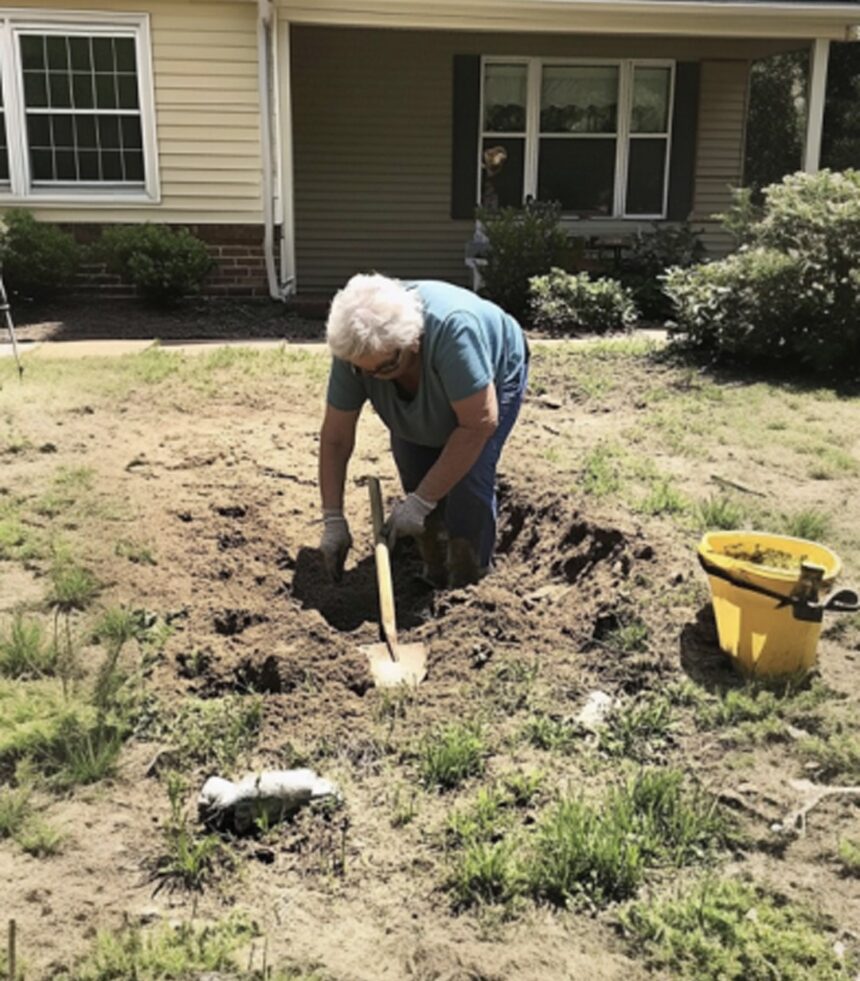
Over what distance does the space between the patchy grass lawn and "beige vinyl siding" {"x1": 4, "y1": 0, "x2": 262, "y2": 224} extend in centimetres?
563

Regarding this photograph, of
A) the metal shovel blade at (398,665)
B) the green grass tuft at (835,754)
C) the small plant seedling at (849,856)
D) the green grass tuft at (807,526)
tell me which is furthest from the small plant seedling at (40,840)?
the green grass tuft at (807,526)

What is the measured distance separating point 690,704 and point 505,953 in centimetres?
129

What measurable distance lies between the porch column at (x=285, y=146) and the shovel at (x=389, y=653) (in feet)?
24.9

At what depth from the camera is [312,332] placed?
10.0 metres

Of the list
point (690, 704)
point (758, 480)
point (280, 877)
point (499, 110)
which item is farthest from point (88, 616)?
point (499, 110)

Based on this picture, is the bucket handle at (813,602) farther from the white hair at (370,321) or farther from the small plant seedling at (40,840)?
the small plant seedling at (40,840)

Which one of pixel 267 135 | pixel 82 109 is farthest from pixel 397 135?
pixel 82 109

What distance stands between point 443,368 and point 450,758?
143cm

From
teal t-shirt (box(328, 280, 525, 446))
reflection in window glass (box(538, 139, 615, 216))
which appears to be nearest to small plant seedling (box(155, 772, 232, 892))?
teal t-shirt (box(328, 280, 525, 446))

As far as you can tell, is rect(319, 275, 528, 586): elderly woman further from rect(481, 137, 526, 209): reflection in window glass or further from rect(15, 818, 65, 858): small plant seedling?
rect(481, 137, 526, 209): reflection in window glass

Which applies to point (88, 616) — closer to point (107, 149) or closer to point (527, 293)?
point (527, 293)

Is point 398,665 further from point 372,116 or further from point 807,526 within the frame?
point 372,116

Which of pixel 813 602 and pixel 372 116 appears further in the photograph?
pixel 372 116

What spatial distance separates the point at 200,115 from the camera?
10.7m
